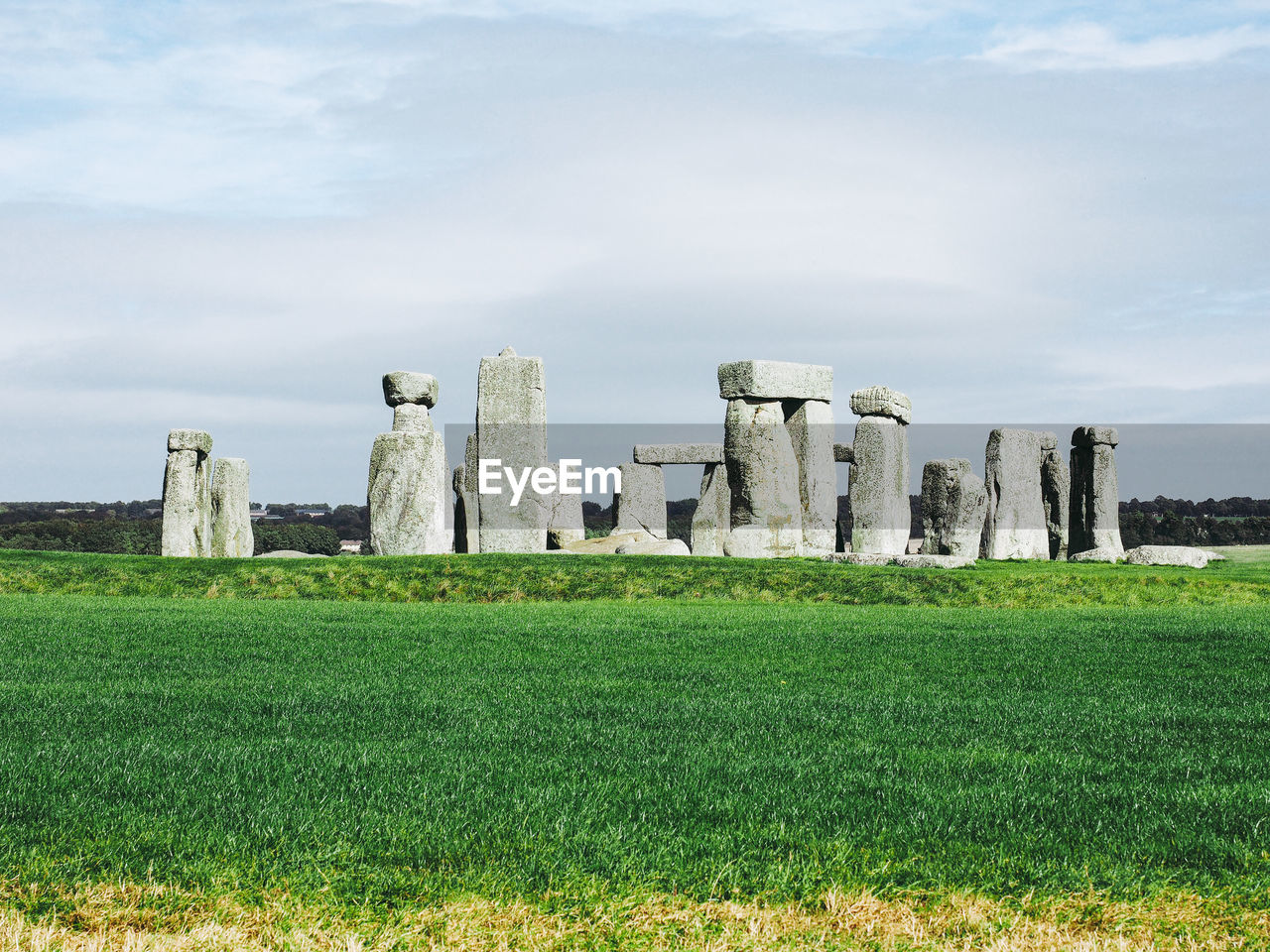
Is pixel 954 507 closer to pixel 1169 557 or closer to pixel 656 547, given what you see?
pixel 1169 557

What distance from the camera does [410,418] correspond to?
19.3 meters

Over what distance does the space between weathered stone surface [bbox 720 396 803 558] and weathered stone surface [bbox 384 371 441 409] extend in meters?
5.30

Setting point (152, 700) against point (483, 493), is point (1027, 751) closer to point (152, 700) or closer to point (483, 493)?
point (152, 700)

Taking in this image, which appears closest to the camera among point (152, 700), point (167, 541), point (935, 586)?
point (152, 700)

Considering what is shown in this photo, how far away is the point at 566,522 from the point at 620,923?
19.2 meters

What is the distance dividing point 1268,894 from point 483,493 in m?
16.1

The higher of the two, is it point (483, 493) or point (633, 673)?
point (483, 493)

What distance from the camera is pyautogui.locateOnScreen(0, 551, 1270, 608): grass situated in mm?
14938

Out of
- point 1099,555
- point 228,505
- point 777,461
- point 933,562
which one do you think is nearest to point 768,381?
point 777,461

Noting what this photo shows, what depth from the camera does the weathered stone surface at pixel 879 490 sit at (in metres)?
22.1

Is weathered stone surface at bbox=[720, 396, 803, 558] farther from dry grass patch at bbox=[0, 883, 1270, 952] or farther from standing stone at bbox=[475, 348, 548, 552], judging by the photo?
dry grass patch at bbox=[0, 883, 1270, 952]

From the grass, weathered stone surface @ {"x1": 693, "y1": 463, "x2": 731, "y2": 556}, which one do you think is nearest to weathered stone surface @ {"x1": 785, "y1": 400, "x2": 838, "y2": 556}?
the grass

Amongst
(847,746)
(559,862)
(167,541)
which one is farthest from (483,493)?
(559,862)

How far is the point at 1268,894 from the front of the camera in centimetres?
369
